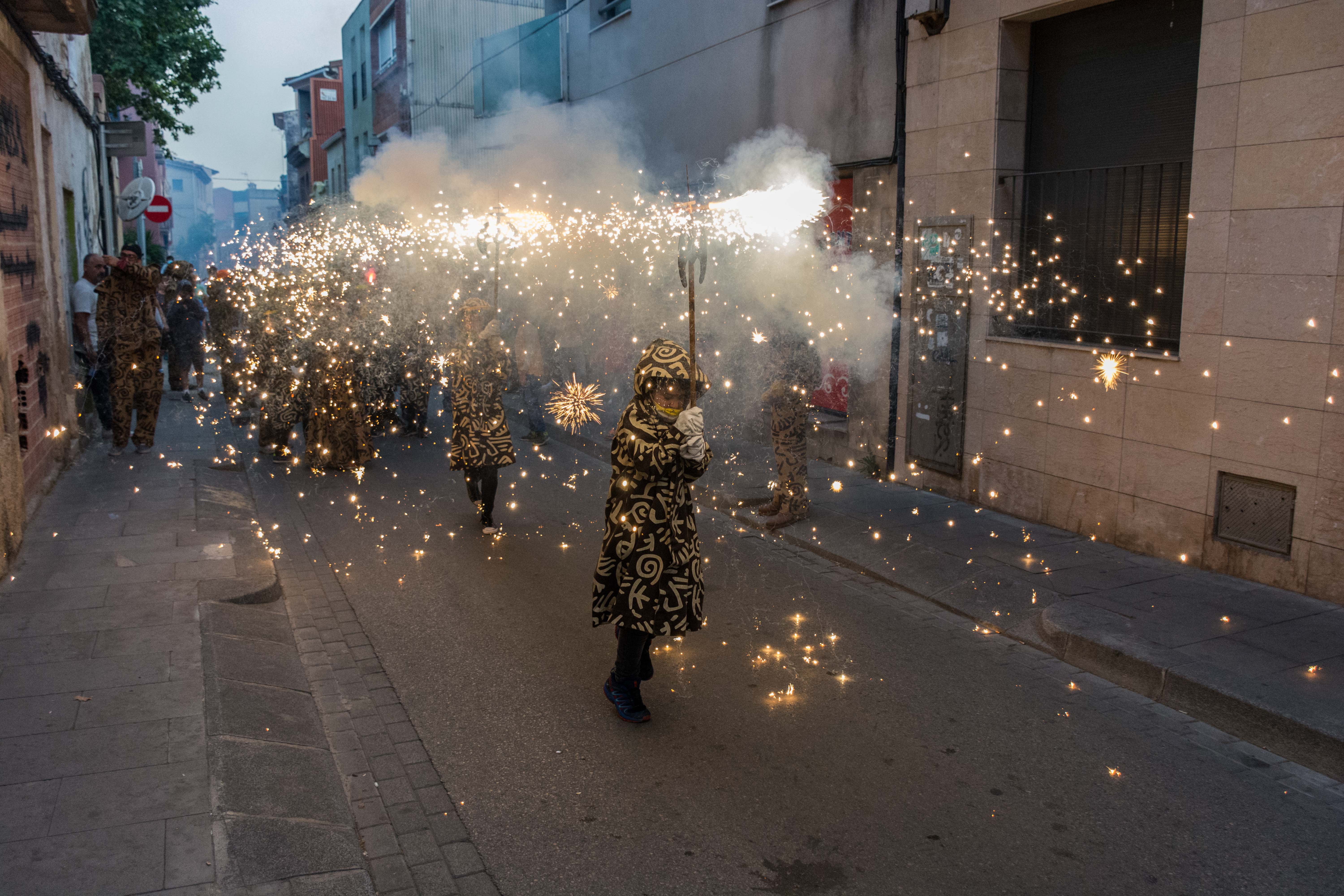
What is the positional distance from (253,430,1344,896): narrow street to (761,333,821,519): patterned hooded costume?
135 cm

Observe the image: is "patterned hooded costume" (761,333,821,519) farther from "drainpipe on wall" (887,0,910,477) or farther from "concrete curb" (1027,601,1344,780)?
"concrete curb" (1027,601,1344,780)

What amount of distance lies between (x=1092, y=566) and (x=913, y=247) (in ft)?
12.1

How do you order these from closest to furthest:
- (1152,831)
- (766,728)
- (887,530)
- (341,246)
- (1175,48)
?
(1152,831) < (766,728) < (1175,48) < (887,530) < (341,246)

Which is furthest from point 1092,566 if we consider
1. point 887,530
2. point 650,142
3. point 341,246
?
point 341,246

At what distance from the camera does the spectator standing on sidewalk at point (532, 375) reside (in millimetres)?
12430

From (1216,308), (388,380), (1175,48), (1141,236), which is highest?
(1175,48)

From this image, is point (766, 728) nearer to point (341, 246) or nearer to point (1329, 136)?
point (1329, 136)

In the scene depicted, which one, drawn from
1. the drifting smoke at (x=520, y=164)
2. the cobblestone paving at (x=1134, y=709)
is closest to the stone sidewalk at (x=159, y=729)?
the cobblestone paving at (x=1134, y=709)

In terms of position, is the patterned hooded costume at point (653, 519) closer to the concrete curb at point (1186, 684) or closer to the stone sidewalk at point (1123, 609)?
the concrete curb at point (1186, 684)

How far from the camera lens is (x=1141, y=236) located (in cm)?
771

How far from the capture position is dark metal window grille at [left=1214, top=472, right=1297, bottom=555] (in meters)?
6.40

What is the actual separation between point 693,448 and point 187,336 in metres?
12.8

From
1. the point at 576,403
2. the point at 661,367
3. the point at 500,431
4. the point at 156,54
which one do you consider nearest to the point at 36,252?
the point at 500,431

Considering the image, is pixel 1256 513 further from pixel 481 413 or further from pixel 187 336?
pixel 187 336
